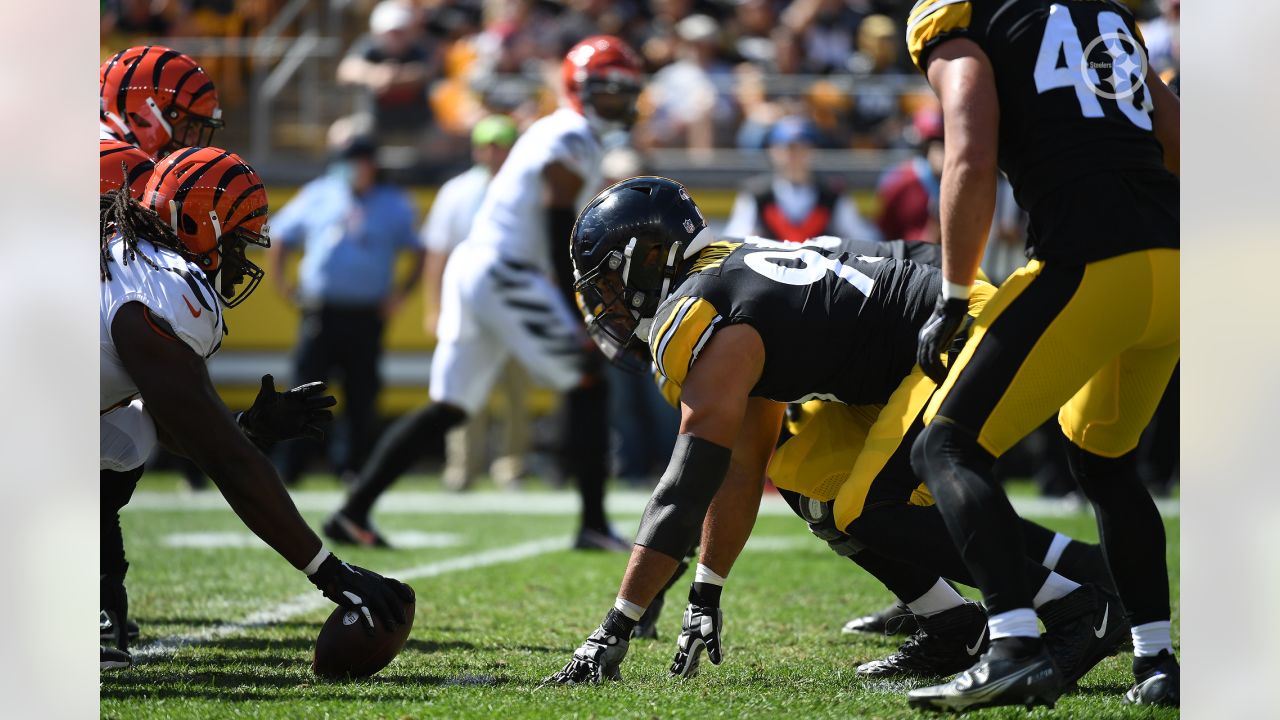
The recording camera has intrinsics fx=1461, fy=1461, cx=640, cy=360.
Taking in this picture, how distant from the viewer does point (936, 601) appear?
4020 mm

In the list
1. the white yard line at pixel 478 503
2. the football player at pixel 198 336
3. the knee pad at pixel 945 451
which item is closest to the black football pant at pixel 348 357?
the white yard line at pixel 478 503

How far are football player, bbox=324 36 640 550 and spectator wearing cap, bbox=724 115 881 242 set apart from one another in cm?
314

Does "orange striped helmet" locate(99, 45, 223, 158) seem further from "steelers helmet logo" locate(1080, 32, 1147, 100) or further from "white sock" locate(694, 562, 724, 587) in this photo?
"steelers helmet logo" locate(1080, 32, 1147, 100)

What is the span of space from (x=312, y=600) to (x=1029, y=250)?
316cm

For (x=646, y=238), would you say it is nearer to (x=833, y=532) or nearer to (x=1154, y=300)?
(x=833, y=532)

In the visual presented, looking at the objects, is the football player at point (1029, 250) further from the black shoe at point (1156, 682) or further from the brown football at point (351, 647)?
the brown football at point (351, 647)

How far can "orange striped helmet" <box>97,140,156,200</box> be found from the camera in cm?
430

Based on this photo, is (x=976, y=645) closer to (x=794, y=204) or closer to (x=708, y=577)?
(x=708, y=577)

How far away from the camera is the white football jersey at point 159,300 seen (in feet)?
12.0

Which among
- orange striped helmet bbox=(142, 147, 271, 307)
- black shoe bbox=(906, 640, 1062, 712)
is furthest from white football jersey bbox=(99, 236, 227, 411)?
black shoe bbox=(906, 640, 1062, 712)
